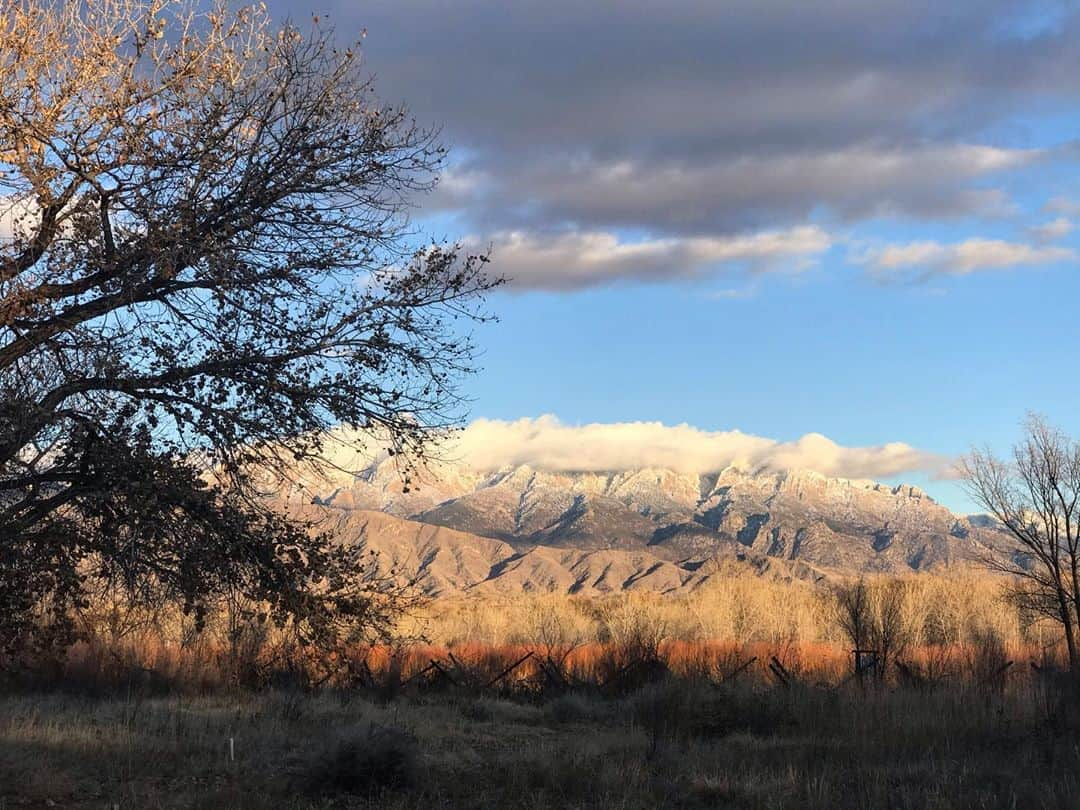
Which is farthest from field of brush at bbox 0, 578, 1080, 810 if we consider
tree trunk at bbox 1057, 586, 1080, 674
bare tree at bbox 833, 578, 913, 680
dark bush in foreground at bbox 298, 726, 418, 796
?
tree trunk at bbox 1057, 586, 1080, 674

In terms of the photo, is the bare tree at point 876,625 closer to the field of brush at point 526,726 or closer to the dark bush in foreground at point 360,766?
the field of brush at point 526,726

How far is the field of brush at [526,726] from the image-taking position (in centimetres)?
Answer: 1236

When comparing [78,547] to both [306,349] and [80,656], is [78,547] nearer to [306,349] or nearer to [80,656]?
[306,349]

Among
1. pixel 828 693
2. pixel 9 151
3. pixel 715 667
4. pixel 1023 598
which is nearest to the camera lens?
pixel 9 151

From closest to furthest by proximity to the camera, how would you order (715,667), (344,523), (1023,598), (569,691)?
(344,523) < (569,691) < (715,667) < (1023,598)

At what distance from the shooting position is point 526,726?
2030cm

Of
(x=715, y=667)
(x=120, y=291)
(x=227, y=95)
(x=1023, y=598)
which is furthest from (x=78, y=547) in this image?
(x=1023, y=598)

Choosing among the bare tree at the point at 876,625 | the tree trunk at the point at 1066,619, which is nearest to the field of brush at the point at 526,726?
the bare tree at the point at 876,625

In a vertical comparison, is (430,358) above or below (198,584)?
above

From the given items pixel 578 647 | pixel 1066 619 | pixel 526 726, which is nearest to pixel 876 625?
pixel 1066 619

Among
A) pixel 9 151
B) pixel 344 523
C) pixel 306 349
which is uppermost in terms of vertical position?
pixel 9 151

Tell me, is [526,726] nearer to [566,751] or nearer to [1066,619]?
[566,751]

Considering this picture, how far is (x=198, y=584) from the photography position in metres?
10.7

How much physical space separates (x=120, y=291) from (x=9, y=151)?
168 cm
